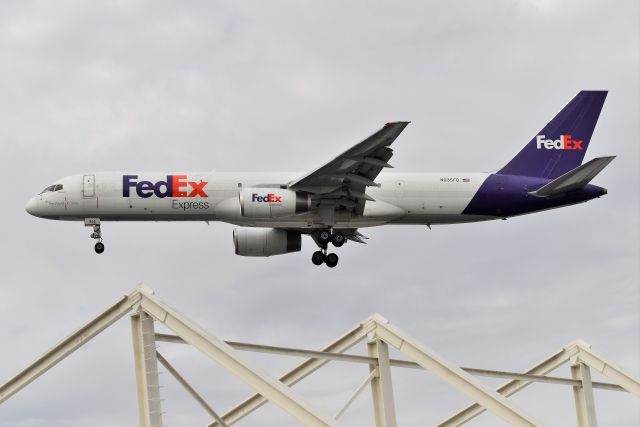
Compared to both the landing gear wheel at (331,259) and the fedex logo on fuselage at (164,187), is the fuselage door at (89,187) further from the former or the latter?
the landing gear wheel at (331,259)

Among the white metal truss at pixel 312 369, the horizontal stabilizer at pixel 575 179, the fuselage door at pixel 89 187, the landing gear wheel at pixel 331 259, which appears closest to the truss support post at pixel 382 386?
the white metal truss at pixel 312 369

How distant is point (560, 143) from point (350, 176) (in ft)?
43.0

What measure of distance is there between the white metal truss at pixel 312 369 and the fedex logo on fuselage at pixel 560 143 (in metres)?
15.7

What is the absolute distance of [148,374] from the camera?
3000 cm

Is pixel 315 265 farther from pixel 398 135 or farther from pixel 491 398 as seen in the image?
pixel 491 398

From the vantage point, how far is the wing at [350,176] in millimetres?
48594

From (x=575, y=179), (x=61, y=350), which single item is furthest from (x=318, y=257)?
(x=61, y=350)

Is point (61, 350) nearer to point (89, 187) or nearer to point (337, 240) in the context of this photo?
point (89, 187)

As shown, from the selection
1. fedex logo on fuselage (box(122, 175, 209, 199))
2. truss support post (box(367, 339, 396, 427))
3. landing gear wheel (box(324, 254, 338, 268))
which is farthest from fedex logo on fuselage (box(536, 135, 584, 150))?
truss support post (box(367, 339, 396, 427))

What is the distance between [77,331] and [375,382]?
1086 centimetres

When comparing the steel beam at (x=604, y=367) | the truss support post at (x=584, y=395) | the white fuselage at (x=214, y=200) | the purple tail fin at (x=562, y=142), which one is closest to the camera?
the steel beam at (x=604, y=367)

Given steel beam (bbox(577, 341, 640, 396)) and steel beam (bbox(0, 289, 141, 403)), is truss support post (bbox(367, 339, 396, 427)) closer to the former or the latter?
steel beam (bbox(0, 289, 141, 403))

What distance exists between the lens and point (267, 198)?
4953cm

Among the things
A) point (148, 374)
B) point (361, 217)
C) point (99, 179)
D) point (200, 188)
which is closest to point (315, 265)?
point (361, 217)
